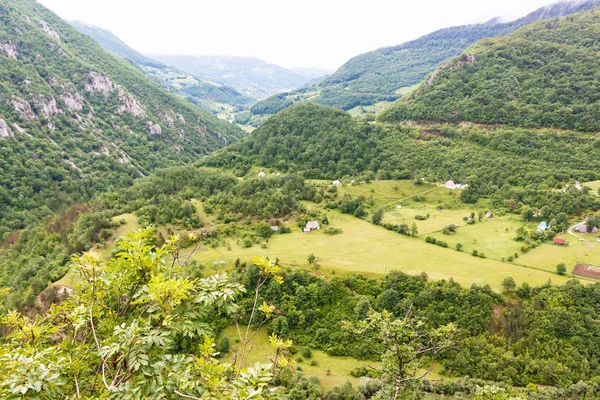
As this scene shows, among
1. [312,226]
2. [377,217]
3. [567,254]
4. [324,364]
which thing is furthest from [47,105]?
[567,254]

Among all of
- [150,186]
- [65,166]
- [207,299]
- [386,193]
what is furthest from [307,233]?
[65,166]

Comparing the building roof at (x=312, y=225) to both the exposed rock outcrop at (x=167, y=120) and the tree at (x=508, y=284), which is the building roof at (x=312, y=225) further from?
the exposed rock outcrop at (x=167, y=120)

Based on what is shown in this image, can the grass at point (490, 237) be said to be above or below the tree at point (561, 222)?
below

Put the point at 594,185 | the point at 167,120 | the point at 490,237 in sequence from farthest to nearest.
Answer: the point at 167,120 < the point at 594,185 < the point at 490,237

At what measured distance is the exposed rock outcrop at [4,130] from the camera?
113 metres

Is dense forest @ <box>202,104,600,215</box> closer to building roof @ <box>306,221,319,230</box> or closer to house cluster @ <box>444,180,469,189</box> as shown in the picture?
house cluster @ <box>444,180,469,189</box>

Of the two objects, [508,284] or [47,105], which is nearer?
[508,284]

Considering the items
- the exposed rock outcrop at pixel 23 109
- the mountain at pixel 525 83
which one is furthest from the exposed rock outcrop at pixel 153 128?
the mountain at pixel 525 83

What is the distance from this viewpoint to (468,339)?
4838 centimetres

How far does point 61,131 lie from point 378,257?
142325 millimetres

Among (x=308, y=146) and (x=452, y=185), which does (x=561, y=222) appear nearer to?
(x=452, y=185)

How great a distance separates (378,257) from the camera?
64.8 m

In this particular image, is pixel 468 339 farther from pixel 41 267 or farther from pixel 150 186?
pixel 150 186

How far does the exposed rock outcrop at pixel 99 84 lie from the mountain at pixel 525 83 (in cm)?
14533
